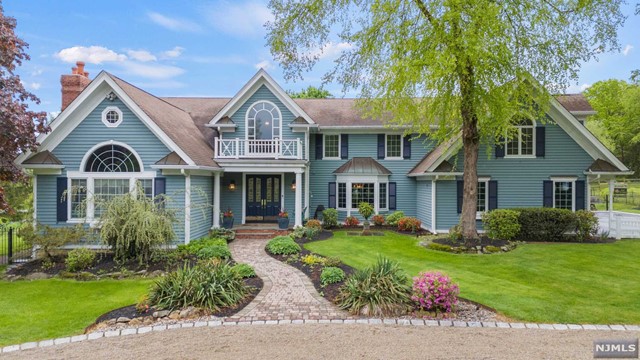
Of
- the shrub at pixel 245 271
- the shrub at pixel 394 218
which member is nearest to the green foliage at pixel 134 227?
the shrub at pixel 245 271

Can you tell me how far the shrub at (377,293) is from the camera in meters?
6.30

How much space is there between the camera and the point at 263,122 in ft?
52.5

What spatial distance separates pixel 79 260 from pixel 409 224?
12.8m

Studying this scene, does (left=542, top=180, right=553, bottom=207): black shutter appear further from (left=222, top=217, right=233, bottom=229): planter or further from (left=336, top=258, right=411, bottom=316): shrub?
(left=222, top=217, right=233, bottom=229): planter

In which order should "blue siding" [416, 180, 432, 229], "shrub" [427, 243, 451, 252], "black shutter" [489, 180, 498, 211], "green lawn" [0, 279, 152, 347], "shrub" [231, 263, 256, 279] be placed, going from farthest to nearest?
1. "blue siding" [416, 180, 432, 229]
2. "black shutter" [489, 180, 498, 211]
3. "shrub" [427, 243, 451, 252]
4. "shrub" [231, 263, 256, 279]
5. "green lawn" [0, 279, 152, 347]

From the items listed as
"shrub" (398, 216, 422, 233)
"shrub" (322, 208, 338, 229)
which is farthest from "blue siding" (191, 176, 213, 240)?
"shrub" (398, 216, 422, 233)

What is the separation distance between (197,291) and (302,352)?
9.45 feet

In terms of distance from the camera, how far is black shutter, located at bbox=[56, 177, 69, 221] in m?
11.9

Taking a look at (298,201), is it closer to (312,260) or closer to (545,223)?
(312,260)

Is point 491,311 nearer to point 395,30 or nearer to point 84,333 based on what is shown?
point 84,333

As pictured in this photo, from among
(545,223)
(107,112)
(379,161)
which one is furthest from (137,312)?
(545,223)

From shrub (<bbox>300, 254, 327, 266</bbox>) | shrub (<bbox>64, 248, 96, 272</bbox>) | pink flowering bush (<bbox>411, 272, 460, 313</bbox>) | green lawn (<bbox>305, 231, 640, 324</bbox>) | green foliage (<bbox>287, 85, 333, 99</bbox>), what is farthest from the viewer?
green foliage (<bbox>287, 85, 333, 99</bbox>)

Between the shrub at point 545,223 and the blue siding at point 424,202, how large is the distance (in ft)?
12.3

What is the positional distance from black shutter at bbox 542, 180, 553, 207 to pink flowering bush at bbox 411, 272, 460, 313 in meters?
11.9
